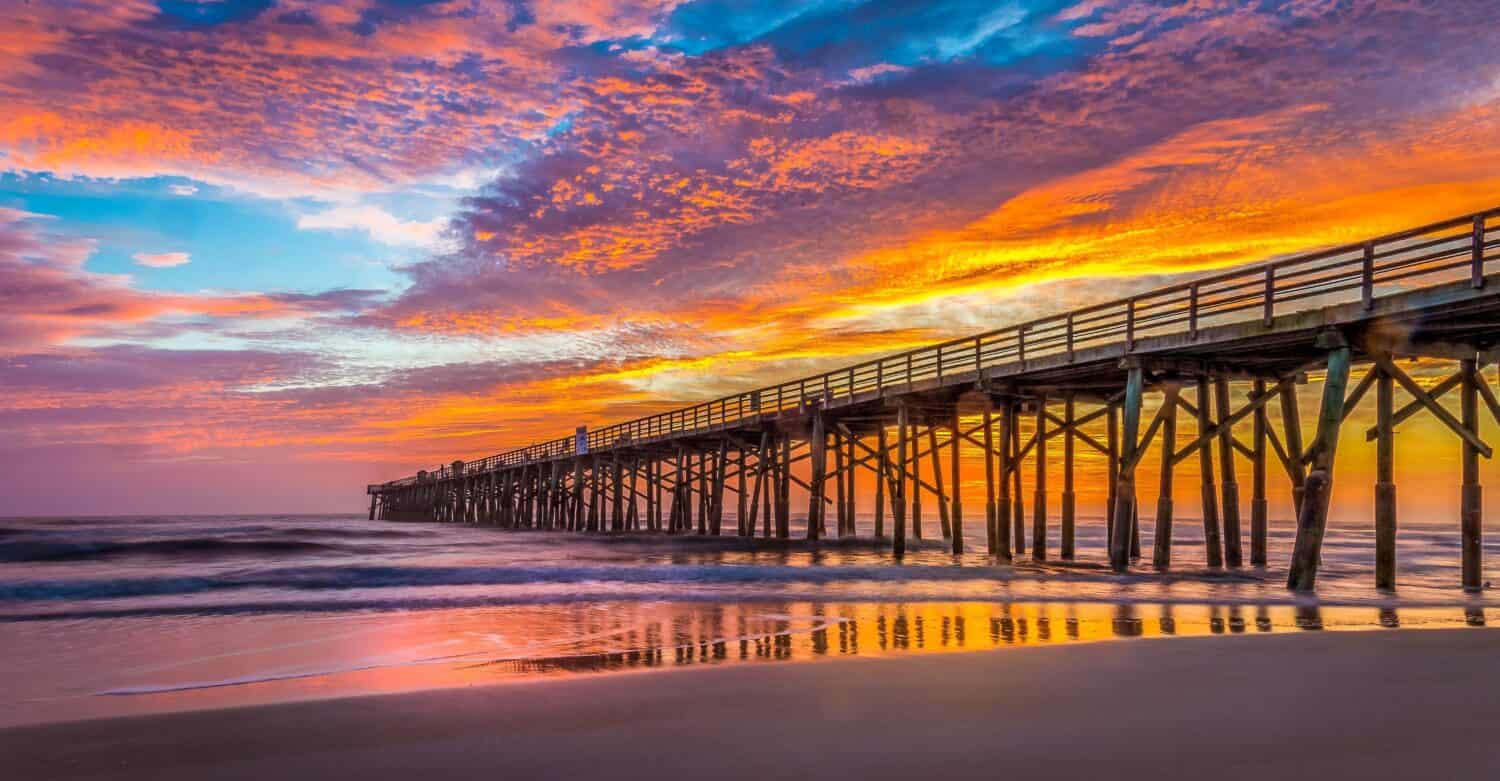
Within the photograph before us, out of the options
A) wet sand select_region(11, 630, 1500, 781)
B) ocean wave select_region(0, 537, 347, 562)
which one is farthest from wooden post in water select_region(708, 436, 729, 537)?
wet sand select_region(11, 630, 1500, 781)

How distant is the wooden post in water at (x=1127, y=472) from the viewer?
55.6ft

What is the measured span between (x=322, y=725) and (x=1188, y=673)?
17.3ft

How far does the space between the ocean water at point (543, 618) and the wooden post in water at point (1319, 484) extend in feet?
1.48

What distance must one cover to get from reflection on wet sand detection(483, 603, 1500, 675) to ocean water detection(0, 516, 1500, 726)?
0.12ft

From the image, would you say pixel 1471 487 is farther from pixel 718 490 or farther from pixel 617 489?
pixel 617 489

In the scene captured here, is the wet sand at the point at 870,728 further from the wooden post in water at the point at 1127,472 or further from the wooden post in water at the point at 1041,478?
the wooden post in water at the point at 1041,478

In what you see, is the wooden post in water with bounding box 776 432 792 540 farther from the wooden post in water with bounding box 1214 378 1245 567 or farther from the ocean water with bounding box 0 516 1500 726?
the wooden post in water with bounding box 1214 378 1245 567

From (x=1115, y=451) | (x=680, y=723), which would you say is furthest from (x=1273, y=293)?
(x=680, y=723)

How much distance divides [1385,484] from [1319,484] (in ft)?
3.23

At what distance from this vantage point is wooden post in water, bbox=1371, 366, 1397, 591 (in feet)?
44.2

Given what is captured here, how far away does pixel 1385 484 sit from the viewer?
1342 cm

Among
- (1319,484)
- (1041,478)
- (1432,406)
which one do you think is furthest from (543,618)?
(1041,478)

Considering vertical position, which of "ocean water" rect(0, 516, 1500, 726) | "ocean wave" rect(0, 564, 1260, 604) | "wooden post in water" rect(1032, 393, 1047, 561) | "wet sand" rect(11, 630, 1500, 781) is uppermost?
"wooden post in water" rect(1032, 393, 1047, 561)

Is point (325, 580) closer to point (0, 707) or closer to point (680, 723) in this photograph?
point (0, 707)
